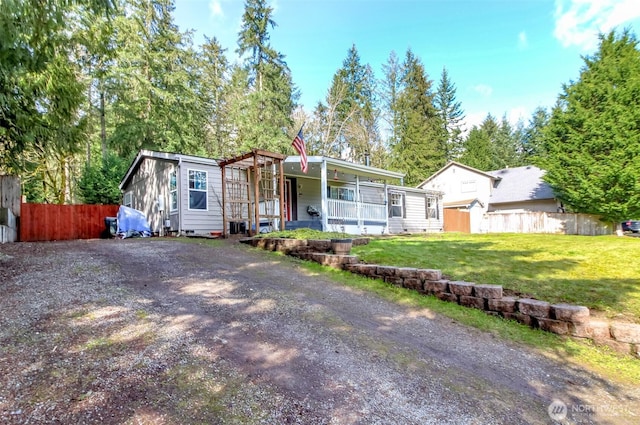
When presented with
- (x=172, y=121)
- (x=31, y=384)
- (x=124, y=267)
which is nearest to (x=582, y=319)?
(x=31, y=384)

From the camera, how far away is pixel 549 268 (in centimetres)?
548

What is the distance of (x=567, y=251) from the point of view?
22.3ft

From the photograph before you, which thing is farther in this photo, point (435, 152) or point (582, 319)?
point (435, 152)

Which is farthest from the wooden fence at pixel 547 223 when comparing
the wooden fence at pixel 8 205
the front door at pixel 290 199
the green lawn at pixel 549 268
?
the wooden fence at pixel 8 205

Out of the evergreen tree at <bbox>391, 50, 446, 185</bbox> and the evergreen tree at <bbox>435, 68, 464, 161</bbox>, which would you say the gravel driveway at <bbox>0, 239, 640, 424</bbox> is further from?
the evergreen tree at <bbox>435, 68, 464, 161</bbox>

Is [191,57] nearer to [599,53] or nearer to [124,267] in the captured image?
[124,267]

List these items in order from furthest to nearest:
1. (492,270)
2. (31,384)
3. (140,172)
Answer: (140,172) < (492,270) < (31,384)

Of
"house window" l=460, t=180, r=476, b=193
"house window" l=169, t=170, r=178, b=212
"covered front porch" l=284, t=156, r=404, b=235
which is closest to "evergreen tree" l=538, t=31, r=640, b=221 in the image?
"covered front porch" l=284, t=156, r=404, b=235

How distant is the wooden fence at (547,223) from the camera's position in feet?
54.2

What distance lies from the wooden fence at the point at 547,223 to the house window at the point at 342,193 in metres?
9.95

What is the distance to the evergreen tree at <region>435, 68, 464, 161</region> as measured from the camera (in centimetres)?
3578

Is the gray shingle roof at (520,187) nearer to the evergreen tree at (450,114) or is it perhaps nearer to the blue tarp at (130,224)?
the evergreen tree at (450,114)

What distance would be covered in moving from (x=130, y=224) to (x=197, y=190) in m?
2.91

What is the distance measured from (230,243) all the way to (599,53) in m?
19.7
